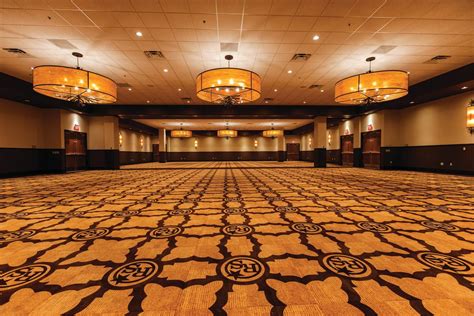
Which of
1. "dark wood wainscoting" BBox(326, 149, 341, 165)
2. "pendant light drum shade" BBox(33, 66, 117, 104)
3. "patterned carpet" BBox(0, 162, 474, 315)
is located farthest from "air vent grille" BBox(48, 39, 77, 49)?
"dark wood wainscoting" BBox(326, 149, 341, 165)

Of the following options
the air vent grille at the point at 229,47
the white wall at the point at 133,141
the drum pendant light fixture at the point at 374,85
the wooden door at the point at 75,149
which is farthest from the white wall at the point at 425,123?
the white wall at the point at 133,141

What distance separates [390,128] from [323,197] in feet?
32.6

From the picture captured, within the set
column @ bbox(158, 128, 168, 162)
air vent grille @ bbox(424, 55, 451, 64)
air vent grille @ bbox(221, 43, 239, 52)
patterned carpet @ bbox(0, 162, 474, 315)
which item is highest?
air vent grille @ bbox(221, 43, 239, 52)

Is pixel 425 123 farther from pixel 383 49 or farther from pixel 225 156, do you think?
pixel 225 156

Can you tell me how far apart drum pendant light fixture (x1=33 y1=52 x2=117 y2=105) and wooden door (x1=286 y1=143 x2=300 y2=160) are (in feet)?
73.5

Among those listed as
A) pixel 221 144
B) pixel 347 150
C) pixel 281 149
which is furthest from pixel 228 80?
pixel 221 144

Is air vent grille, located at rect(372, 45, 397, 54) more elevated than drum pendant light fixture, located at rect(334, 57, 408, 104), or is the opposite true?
air vent grille, located at rect(372, 45, 397, 54)

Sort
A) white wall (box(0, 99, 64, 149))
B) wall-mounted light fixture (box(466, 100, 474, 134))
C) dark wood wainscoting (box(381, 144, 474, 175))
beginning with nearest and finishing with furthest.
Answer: wall-mounted light fixture (box(466, 100, 474, 134)), dark wood wainscoting (box(381, 144, 474, 175)), white wall (box(0, 99, 64, 149))

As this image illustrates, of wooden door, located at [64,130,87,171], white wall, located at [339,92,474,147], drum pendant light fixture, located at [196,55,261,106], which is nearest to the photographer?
drum pendant light fixture, located at [196,55,261,106]

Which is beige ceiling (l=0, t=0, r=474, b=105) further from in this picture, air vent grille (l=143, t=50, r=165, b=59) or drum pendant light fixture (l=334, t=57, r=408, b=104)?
drum pendant light fixture (l=334, t=57, r=408, b=104)

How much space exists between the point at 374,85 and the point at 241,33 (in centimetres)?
351

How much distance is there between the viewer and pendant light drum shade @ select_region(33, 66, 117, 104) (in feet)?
17.0

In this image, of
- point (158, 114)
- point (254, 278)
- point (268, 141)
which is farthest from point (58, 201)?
point (268, 141)

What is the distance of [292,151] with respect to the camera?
87.1 feet
